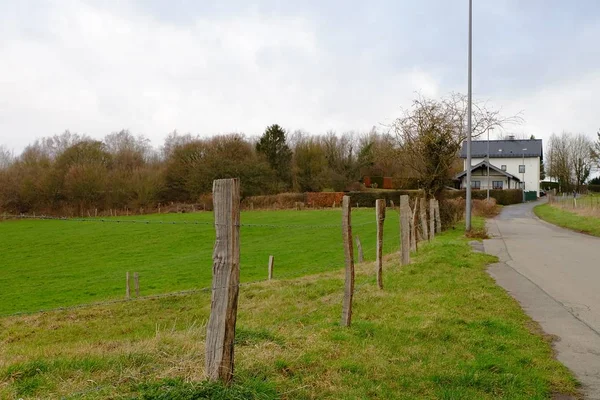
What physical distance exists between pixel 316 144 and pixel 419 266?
7438 cm

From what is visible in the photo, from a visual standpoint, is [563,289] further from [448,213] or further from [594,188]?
[594,188]

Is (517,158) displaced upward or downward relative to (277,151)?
downward

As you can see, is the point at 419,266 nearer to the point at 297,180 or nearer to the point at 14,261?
the point at 14,261

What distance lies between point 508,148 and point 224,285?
9002cm

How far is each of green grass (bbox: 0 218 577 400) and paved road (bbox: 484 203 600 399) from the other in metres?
0.28

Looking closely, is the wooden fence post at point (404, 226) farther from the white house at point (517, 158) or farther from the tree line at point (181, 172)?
the white house at point (517, 158)

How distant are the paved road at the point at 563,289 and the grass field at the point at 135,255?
170 inches

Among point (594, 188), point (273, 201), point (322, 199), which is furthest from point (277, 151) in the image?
point (594, 188)

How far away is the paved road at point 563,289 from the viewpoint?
243 inches

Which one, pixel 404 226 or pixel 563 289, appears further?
pixel 404 226

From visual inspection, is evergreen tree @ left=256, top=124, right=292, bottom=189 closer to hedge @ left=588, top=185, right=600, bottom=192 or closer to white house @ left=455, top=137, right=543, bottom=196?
white house @ left=455, top=137, right=543, bottom=196

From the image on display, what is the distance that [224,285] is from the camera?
4191 millimetres

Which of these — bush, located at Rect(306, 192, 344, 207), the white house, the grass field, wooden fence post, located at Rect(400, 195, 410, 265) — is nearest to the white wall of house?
the white house

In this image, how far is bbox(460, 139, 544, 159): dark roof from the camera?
8408 cm
